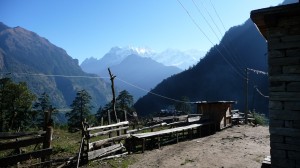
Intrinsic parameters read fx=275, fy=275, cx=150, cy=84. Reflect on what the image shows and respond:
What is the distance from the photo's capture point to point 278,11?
7121 millimetres

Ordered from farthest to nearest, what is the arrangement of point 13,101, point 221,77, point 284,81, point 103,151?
point 221,77, point 13,101, point 103,151, point 284,81

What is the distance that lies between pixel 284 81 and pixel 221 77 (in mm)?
132795

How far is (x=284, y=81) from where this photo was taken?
23.8ft

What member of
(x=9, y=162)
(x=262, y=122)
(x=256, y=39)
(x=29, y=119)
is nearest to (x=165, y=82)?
(x=256, y=39)

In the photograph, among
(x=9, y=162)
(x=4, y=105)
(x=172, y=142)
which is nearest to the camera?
(x=9, y=162)

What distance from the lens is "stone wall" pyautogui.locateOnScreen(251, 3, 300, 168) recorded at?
23.1 feet

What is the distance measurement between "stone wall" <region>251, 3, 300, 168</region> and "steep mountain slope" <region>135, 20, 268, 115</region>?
A: 111 meters

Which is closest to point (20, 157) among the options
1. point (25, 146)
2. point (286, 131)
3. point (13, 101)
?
point (25, 146)

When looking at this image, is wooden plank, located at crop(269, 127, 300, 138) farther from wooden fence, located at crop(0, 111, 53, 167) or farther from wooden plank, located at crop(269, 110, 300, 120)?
wooden fence, located at crop(0, 111, 53, 167)

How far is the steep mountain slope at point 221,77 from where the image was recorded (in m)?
125

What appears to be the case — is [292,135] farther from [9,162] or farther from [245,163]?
[9,162]

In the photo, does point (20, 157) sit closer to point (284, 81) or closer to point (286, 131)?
point (286, 131)

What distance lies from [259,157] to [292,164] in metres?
7.40

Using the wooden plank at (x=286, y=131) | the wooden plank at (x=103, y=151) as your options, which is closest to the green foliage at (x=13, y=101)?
the wooden plank at (x=103, y=151)
